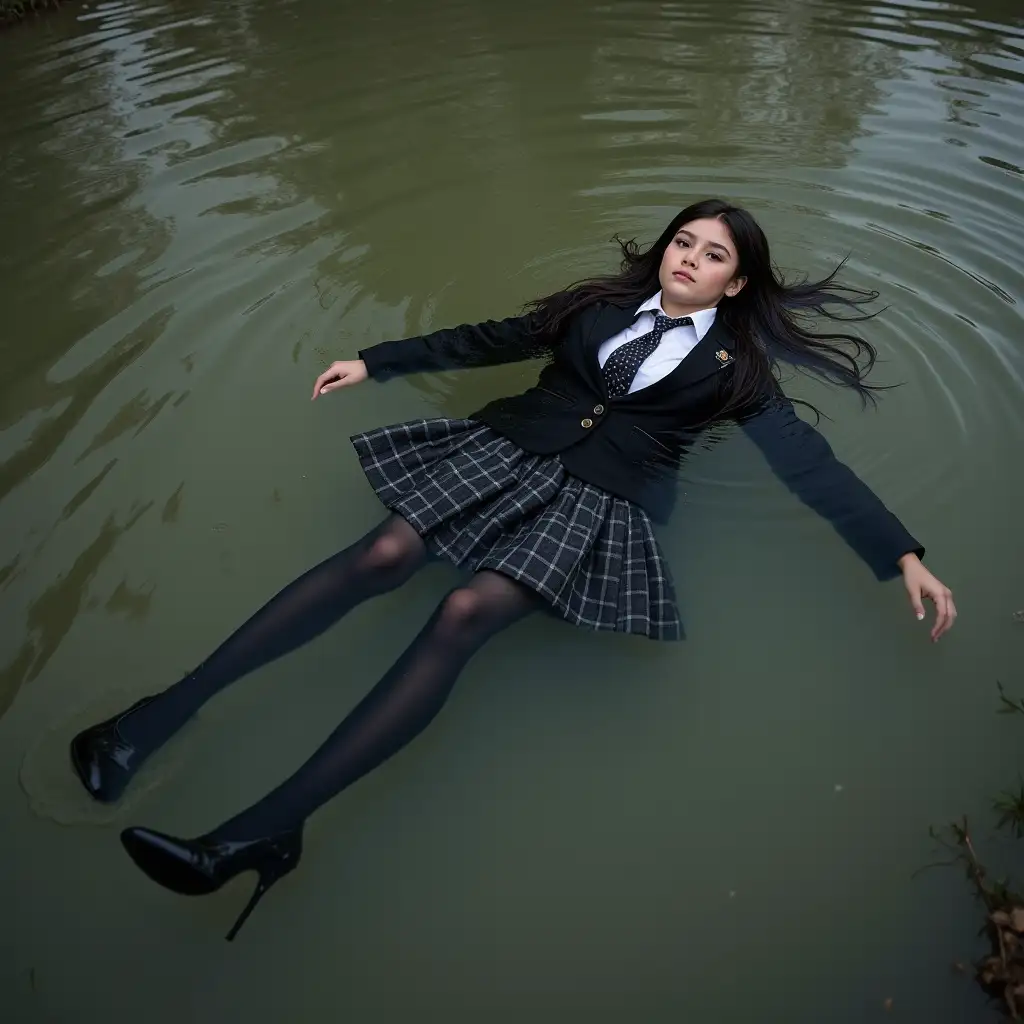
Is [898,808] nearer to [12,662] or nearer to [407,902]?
[407,902]

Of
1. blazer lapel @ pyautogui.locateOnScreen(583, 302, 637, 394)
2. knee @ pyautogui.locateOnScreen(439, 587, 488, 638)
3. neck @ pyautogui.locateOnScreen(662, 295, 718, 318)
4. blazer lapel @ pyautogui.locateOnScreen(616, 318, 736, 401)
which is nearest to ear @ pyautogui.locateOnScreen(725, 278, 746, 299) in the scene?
neck @ pyautogui.locateOnScreen(662, 295, 718, 318)

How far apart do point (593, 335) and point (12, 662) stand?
6.81 ft

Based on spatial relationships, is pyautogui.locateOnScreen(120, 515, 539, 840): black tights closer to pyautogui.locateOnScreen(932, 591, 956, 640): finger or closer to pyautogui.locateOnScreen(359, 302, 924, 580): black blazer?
pyautogui.locateOnScreen(359, 302, 924, 580): black blazer

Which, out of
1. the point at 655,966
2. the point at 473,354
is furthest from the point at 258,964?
the point at 473,354

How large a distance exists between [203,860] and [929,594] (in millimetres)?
2038

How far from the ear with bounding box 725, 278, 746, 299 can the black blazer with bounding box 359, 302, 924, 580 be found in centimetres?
15

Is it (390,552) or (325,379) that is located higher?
(325,379)

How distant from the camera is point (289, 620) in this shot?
255cm

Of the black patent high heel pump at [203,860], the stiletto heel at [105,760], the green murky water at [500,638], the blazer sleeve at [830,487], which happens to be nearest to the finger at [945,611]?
the blazer sleeve at [830,487]

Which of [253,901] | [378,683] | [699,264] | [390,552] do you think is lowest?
[253,901]

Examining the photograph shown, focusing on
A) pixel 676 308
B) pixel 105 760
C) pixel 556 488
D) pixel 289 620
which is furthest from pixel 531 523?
pixel 105 760

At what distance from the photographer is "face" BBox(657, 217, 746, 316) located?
2857 millimetres

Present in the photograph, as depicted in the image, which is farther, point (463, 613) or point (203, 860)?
point (463, 613)

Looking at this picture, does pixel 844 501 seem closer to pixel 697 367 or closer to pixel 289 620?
pixel 697 367
